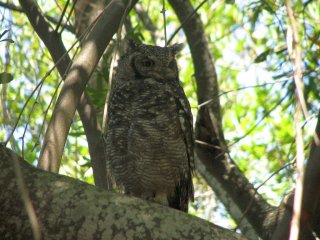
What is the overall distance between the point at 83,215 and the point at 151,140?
1.46 metres

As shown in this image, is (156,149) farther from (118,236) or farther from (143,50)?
(118,236)

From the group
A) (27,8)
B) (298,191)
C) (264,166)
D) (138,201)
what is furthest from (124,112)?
(264,166)

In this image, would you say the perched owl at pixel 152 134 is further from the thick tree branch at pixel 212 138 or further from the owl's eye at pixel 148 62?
the thick tree branch at pixel 212 138

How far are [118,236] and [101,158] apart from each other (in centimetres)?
140

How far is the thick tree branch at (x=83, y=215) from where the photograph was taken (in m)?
1.88

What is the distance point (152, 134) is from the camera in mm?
3346

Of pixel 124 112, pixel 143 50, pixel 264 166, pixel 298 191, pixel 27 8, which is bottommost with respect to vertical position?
pixel 298 191

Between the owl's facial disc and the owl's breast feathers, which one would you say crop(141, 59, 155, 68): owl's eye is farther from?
the owl's breast feathers

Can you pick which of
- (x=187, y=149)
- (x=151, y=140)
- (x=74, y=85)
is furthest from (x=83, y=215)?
(x=187, y=149)

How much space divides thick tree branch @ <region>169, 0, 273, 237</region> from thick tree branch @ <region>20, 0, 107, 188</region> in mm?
1084

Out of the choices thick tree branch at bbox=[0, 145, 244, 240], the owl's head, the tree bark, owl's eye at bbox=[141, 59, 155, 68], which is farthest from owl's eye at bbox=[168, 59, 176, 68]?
thick tree branch at bbox=[0, 145, 244, 240]

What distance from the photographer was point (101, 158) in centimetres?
326

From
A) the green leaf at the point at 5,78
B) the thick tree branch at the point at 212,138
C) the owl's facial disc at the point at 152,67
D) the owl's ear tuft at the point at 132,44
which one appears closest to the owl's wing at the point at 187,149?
the owl's facial disc at the point at 152,67

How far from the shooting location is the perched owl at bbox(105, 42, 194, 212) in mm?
3377
